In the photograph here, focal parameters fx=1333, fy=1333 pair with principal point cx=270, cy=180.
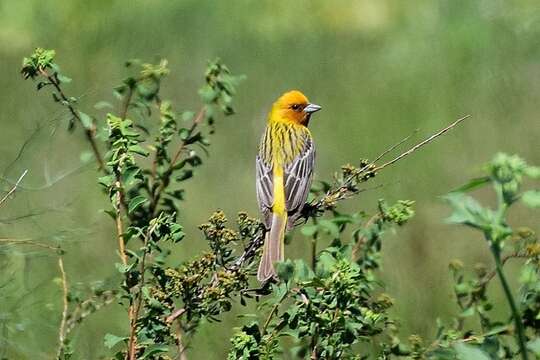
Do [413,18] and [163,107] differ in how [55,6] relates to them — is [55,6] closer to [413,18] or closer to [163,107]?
[413,18]

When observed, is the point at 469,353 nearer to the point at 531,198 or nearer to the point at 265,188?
the point at 531,198

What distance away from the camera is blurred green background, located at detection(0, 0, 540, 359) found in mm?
6426

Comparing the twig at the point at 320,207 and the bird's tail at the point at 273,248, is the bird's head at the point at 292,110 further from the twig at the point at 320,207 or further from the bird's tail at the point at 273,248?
the twig at the point at 320,207

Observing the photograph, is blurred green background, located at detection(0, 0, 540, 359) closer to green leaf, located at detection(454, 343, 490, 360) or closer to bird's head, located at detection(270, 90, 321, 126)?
bird's head, located at detection(270, 90, 321, 126)

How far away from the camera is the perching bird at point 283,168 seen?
542cm

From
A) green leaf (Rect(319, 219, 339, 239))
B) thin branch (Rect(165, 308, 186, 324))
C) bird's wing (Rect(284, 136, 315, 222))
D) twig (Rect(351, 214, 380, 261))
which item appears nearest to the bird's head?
bird's wing (Rect(284, 136, 315, 222))

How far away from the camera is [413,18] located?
1122 centimetres

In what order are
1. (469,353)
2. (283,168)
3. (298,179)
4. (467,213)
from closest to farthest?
(467,213) → (469,353) → (298,179) → (283,168)

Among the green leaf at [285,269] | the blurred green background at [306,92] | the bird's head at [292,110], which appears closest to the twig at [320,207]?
the green leaf at [285,269]

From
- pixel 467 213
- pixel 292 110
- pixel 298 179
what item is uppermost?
pixel 292 110

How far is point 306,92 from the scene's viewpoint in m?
9.70

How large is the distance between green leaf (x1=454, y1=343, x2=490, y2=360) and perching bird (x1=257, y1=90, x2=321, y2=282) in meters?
1.62

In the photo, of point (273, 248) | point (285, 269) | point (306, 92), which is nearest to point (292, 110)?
point (273, 248)

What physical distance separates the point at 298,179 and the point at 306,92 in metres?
3.87
